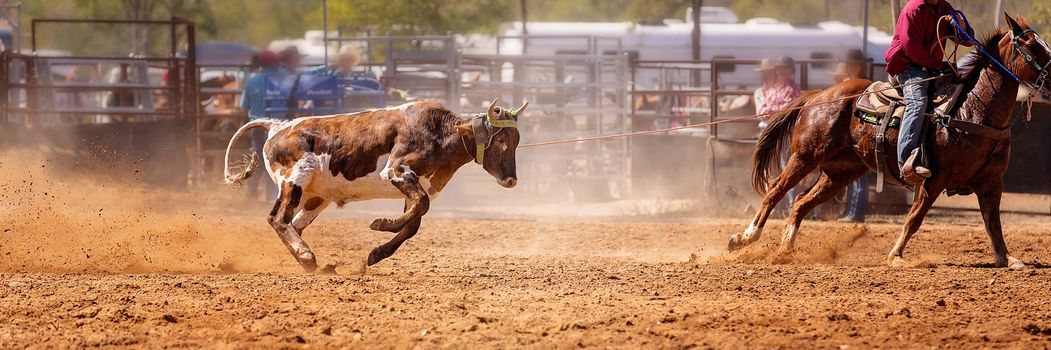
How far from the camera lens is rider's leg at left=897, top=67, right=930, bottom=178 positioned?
28.8 feet

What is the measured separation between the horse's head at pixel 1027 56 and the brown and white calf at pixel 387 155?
3339 mm

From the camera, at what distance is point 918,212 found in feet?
29.7

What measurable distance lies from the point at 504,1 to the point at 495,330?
28.3 m

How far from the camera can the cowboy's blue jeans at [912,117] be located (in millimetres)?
8773

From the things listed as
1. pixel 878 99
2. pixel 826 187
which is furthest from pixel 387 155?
pixel 878 99

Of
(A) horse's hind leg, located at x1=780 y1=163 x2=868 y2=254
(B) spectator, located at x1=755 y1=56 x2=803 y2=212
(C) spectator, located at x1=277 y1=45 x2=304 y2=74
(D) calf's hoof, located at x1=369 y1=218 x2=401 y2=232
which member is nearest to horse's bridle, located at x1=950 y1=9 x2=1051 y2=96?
(A) horse's hind leg, located at x1=780 y1=163 x2=868 y2=254

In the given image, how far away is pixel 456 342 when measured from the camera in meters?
5.96

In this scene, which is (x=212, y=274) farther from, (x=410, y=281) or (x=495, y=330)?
(x=495, y=330)

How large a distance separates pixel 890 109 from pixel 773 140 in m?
1.18

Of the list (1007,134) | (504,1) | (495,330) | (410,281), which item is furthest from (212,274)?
(504,1)

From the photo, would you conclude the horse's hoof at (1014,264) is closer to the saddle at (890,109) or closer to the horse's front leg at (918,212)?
the horse's front leg at (918,212)

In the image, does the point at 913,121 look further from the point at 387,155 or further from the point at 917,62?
the point at 387,155

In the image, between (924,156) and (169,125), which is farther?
(169,125)

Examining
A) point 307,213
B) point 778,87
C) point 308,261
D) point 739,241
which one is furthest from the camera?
point 778,87
